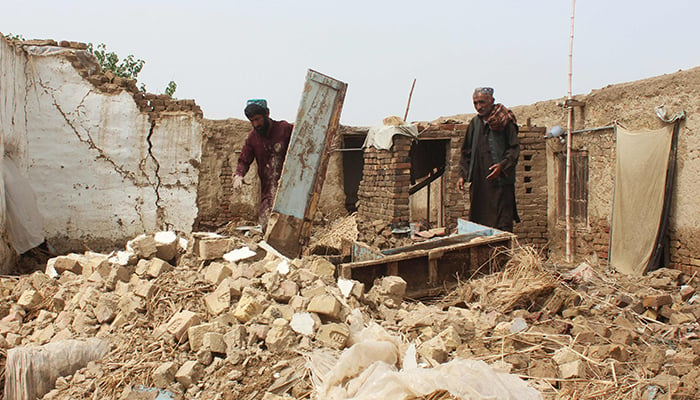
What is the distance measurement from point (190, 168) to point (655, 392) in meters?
5.92

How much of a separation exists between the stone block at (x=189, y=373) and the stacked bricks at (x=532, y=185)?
7033mm

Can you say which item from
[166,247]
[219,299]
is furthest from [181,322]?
[166,247]

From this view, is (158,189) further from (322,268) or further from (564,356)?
(564,356)

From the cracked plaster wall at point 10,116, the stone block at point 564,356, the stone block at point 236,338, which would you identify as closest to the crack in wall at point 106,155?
the cracked plaster wall at point 10,116

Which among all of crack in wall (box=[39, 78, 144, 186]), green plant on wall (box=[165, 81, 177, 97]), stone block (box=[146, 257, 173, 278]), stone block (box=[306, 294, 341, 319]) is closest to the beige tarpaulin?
stone block (box=[306, 294, 341, 319])

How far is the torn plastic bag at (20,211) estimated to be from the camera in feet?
19.3

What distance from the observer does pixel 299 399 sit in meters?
2.82

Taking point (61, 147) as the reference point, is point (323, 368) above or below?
below

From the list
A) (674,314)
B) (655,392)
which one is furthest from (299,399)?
(674,314)

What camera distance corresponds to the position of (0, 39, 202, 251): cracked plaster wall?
6.67 meters

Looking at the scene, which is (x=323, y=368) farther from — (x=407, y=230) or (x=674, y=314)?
(x=407, y=230)

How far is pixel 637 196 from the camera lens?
7598mm

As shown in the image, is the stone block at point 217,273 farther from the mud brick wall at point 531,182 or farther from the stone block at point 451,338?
the mud brick wall at point 531,182

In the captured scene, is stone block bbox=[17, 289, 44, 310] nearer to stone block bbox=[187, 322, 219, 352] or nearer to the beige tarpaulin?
stone block bbox=[187, 322, 219, 352]
